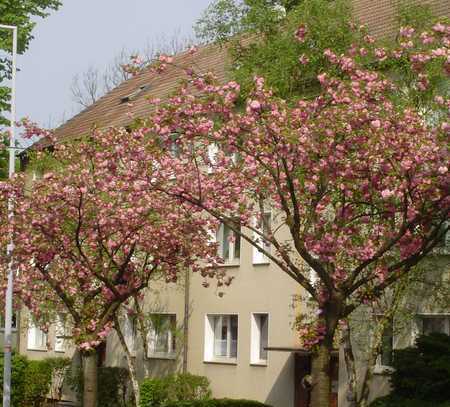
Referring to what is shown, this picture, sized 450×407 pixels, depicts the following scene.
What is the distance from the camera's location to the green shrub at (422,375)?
2206 centimetres

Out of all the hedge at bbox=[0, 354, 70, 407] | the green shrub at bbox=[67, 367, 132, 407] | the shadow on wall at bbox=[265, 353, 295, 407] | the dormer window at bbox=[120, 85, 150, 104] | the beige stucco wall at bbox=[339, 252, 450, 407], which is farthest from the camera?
the dormer window at bbox=[120, 85, 150, 104]

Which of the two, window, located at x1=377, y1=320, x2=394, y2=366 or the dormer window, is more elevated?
the dormer window

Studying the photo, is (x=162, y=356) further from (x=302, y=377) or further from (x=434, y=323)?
(x=434, y=323)

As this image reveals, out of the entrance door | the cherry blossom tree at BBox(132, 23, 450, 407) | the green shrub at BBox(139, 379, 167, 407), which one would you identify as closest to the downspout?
the green shrub at BBox(139, 379, 167, 407)

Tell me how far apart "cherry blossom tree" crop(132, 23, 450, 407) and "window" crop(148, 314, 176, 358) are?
1950cm

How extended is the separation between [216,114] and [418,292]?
9.25 m

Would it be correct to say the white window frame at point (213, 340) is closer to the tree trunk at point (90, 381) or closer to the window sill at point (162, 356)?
the window sill at point (162, 356)

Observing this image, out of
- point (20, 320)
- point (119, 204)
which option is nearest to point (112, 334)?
point (20, 320)

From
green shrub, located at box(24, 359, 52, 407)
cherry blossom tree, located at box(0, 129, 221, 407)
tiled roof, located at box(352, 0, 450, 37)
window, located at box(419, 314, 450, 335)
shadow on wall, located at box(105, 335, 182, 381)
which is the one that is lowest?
green shrub, located at box(24, 359, 52, 407)

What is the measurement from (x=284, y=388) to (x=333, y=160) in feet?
52.5

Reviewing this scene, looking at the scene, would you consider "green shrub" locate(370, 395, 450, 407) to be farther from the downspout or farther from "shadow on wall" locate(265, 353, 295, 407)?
the downspout

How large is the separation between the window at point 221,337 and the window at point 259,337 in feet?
3.78

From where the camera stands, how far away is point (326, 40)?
22375 mm

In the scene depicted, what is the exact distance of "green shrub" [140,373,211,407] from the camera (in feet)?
114
